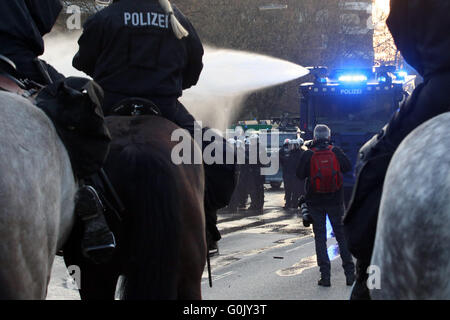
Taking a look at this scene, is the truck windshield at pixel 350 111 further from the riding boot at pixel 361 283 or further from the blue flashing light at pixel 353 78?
the riding boot at pixel 361 283

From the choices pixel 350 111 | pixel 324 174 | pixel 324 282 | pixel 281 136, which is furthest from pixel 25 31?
pixel 281 136

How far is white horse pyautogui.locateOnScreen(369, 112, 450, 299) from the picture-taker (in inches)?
121

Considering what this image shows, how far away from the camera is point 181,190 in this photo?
163 inches

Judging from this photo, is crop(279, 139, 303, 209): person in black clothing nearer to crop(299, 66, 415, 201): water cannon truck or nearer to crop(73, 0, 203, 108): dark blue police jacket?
crop(299, 66, 415, 201): water cannon truck

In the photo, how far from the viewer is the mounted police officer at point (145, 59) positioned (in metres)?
4.85

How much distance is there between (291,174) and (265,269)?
11780 millimetres

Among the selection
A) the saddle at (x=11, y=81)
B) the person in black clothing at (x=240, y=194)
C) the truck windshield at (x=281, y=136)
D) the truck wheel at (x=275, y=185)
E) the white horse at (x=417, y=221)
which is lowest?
the truck wheel at (x=275, y=185)

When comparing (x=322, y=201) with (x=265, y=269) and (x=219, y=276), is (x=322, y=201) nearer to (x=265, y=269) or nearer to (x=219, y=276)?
(x=265, y=269)

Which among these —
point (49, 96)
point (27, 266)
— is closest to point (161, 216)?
point (49, 96)

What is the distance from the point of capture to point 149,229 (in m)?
3.99

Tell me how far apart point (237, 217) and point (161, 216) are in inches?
683

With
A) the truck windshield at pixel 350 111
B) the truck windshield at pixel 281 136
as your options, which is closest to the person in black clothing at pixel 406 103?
the truck windshield at pixel 350 111

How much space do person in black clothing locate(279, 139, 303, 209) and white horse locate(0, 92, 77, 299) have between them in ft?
64.1

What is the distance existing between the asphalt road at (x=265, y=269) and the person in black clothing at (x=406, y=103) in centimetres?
512
